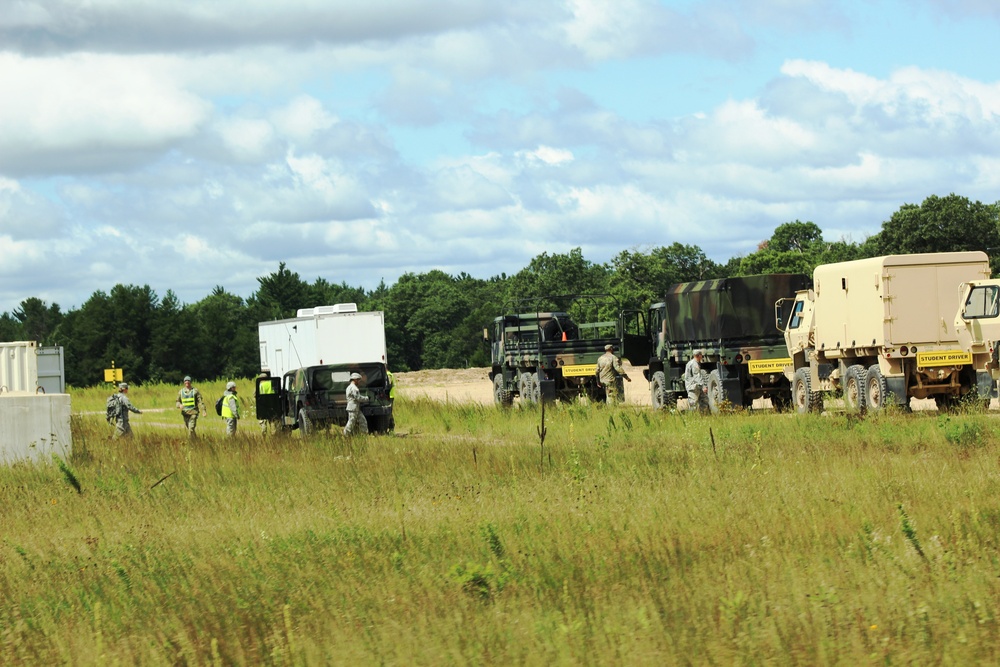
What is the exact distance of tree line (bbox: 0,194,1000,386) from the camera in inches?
3880

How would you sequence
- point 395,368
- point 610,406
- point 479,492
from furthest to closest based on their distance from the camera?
point 395,368 → point 610,406 → point 479,492

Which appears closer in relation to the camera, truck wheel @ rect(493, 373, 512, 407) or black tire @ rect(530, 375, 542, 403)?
black tire @ rect(530, 375, 542, 403)

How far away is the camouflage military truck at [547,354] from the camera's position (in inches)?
1356

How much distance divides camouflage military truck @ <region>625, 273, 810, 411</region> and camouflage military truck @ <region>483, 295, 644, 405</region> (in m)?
3.80

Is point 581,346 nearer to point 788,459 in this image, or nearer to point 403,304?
point 788,459

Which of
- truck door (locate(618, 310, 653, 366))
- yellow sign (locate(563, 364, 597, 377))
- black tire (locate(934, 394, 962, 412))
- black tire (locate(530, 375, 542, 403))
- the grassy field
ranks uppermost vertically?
truck door (locate(618, 310, 653, 366))

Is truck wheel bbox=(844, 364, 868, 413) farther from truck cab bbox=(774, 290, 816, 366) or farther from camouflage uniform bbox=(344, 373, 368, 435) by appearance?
camouflage uniform bbox=(344, 373, 368, 435)

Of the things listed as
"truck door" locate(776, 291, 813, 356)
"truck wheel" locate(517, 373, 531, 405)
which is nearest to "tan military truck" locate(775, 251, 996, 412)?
"truck door" locate(776, 291, 813, 356)

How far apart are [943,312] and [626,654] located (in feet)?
61.4

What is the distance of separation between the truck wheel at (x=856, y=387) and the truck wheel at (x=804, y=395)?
1.33 m

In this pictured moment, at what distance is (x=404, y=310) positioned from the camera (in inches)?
5241

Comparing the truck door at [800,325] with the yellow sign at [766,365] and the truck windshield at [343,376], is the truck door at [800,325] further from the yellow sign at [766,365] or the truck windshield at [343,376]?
the truck windshield at [343,376]

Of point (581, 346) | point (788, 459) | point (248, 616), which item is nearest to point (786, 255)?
point (581, 346)

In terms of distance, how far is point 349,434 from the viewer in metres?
24.4
